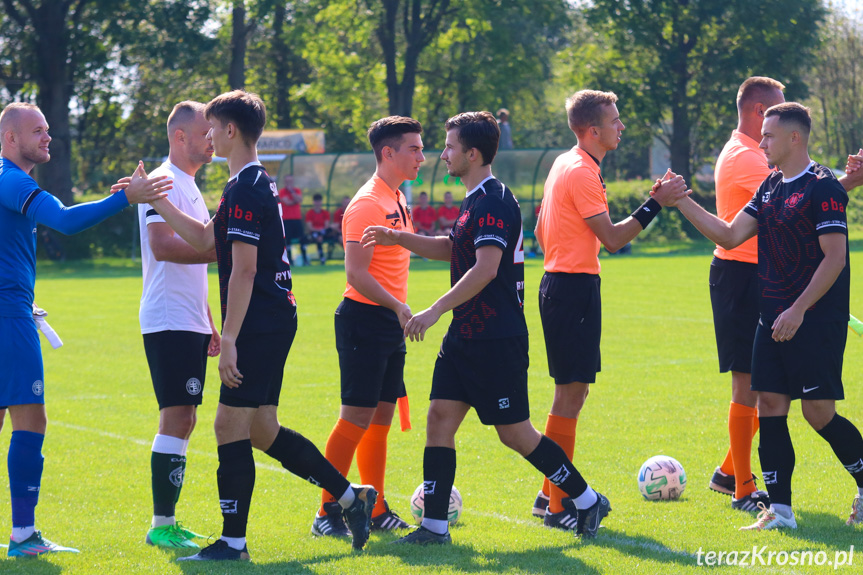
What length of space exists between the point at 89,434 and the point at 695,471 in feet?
16.3

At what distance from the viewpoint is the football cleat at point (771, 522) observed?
17.7 feet

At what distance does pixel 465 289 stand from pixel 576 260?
102cm

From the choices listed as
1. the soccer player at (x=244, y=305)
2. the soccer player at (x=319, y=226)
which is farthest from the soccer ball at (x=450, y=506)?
the soccer player at (x=319, y=226)

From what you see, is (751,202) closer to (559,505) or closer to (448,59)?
(559,505)

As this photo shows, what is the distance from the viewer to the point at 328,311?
17.2 meters

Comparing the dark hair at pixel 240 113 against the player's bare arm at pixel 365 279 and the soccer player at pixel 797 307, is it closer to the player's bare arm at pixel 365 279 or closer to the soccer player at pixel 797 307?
the player's bare arm at pixel 365 279

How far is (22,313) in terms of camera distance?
17.6ft

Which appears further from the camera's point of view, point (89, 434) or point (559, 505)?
point (89, 434)

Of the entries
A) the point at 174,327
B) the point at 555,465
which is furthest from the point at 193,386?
the point at 555,465

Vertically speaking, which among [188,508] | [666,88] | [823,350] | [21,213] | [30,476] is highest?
[666,88]

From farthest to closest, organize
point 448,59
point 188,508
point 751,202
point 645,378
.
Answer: point 448,59 → point 645,378 → point 188,508 → point 751,202

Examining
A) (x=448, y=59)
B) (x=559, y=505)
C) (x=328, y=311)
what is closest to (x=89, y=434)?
(x=559, y=505)

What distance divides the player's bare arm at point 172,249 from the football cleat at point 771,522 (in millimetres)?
3142

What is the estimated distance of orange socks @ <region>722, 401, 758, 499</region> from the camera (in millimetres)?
6133
